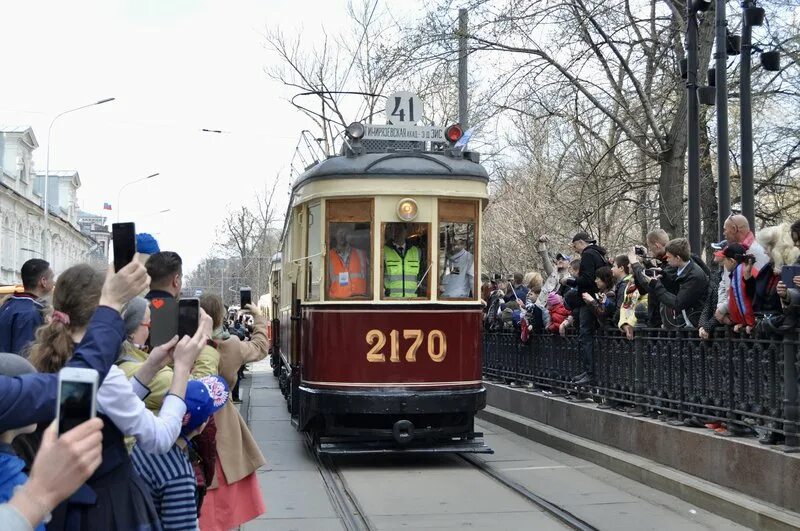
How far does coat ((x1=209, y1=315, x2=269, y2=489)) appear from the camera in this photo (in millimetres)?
5336

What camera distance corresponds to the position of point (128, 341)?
3.86 m

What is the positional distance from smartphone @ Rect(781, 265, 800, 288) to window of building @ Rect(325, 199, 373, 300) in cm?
439

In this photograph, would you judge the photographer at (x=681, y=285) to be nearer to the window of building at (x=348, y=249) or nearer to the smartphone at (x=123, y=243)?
the window of building at (x=348, y=249)

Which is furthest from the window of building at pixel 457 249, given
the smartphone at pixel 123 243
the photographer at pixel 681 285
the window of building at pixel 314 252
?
the smartphone at pixel 123 243

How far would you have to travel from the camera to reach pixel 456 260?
34.2 feet

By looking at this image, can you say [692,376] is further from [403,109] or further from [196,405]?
[196,405]

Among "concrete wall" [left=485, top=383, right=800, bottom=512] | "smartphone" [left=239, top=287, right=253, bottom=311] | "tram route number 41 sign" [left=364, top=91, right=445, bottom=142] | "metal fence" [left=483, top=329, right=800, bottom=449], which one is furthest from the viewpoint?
"tram route number 41 sign" [left=364, top=91, right=445, bottom=142]

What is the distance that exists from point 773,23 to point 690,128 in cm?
588

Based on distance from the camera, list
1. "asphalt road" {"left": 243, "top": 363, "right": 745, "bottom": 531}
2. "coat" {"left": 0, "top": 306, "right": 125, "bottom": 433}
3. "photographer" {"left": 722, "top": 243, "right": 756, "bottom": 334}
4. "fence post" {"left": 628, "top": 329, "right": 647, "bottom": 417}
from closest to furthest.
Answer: "coat" {"left": 0, "top": 306, "right": 125, "bottom": 433} → "asphalt road" {"left": 243, "top": 363, "right": 745, "bottom": 531} → "photographer" {"left": 722, "top": 243, "right": 756, "bottom": 334} → "fence post" {"left": 628, "top": 329, "right": 647, "bottom": 417}

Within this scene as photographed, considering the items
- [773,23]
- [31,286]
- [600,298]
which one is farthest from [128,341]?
[773,23]

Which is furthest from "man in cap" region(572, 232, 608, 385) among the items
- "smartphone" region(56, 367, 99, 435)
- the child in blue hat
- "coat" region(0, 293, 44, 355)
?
"smartphone" region(56, 367, 99, 435)

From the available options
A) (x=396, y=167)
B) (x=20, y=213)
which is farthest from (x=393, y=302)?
(x=20, y=213)

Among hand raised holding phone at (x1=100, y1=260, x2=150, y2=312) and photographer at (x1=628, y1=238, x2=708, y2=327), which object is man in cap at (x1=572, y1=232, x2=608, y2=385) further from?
hand raised holding phone at (x1=100, y1=260, x2=150, y2=312)

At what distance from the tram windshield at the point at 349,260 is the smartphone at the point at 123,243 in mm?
7162
